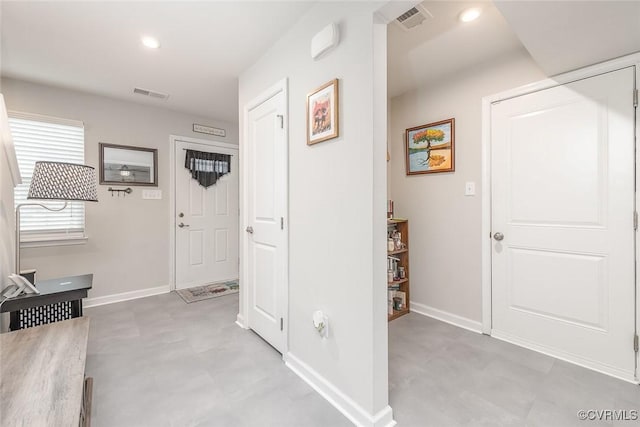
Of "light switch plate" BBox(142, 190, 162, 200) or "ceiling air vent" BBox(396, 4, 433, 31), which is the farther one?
"light switch plate" BBox(142, 190, 162, 200)

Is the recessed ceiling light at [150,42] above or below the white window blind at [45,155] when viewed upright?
above

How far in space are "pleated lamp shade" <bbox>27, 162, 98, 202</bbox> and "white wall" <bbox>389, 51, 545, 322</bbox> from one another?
2785 millimetres

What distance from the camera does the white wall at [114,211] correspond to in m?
2.89

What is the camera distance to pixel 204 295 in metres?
3.49

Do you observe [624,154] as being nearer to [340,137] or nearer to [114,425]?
[340,137]

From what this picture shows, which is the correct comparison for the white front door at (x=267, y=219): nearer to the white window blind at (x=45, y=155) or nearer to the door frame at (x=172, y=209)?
the door frame at (x=172, y=209)

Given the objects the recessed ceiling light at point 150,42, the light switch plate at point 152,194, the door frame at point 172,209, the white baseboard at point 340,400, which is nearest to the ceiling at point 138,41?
the recessed ceiling light at point 150,42

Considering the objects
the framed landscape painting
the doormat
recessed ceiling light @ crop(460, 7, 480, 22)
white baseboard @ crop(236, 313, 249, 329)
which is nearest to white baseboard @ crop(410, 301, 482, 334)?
the framed landscape painting

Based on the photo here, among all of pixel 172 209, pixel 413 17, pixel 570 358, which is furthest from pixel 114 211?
pixel 570 358

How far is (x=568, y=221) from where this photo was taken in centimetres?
201

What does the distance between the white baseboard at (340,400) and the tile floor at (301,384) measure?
0.12 ft

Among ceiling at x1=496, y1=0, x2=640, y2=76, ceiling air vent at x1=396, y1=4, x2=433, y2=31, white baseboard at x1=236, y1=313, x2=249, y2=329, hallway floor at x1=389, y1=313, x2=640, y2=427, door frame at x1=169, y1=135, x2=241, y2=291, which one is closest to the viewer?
ceiling at x1=496, y1=0, x2=640, y2=76

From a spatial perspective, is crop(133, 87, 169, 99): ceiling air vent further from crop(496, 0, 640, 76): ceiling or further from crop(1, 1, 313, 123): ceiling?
crop(496, 0, 640, 76): ceiling

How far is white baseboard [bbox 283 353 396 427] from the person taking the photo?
1395 mm
